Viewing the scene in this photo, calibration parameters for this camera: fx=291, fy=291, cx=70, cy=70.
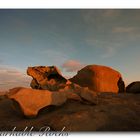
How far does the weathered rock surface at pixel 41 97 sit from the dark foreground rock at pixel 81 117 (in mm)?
38

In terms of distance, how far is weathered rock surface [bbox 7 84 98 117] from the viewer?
2.01m

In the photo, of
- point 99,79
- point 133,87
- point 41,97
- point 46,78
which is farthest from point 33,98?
point 133,87

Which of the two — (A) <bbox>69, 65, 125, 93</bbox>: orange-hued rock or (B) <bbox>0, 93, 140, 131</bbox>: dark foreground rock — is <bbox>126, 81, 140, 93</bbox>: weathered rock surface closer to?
(A) <bbox>69, 65, 125, 93</bbox>: orange-hued rock

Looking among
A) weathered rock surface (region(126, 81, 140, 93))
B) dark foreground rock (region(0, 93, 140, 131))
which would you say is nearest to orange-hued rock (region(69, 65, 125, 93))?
weathered rock surface (region(126, 81, 140, 93))

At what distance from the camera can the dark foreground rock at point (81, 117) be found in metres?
1.99

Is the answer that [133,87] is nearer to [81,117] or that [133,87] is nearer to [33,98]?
[81,117]

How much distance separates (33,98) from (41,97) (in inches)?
2.2

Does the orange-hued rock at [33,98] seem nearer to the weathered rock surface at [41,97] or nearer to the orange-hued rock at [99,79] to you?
the weathered rock surface at [41,97]

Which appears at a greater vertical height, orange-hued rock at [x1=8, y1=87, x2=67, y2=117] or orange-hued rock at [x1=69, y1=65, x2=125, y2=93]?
orange-hued rock at [x1=69, y1=65, x2=125, y2=93]

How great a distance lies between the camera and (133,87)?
7.38ft

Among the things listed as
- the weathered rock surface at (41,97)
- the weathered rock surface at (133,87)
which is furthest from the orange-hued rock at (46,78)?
the weathered rock surface at (133,87)
